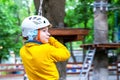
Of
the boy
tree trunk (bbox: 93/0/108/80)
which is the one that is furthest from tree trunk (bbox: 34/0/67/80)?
tree trunk (bbox: 93/0/108/80)

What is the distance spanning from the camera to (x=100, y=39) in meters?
11.5

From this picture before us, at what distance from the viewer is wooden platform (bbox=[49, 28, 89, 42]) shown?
3.97 metres

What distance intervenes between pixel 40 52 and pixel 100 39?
9061 mm

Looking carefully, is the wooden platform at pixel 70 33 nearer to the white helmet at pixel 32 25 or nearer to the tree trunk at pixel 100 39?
the white helmet at pixel 32 25

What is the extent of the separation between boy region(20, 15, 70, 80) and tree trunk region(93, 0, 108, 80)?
28.6 feet

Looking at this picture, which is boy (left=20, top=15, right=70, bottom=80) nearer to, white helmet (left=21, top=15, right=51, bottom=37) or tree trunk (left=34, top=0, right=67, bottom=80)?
white helmet (left=21, top=15, right=51, bottom=37)

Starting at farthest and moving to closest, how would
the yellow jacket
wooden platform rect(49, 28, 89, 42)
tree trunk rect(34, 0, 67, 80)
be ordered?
tree trunk rect(34, 0, 67, 80)
wooden platform rect(49, 28, 89, 42)
the yellow jacket

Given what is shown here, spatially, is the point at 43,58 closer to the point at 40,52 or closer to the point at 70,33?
the point at 40,52

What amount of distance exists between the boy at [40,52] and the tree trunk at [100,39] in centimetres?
871

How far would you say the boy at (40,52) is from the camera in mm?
2584

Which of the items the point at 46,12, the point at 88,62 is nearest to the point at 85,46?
the point at 88,62

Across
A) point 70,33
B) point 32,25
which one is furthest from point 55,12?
point 32,25

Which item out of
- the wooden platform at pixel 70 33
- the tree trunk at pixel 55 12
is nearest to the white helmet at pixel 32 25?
the wooden platform at pixel 70 33

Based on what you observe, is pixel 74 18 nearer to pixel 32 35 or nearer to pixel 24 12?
pixel 24 12
